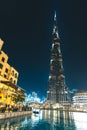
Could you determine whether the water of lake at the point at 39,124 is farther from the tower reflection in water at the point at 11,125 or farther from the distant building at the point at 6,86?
the distant building at the point at 6,86

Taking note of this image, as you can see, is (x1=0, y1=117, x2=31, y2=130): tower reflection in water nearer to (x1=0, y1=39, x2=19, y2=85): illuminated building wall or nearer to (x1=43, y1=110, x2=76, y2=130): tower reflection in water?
(x1=43, y1=110, x2=76, y2=130): tower reflection in water

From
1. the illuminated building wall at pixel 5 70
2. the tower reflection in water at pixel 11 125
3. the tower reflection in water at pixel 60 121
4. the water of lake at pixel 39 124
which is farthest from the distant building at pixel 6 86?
the tower reflection in water at pixel 11 125

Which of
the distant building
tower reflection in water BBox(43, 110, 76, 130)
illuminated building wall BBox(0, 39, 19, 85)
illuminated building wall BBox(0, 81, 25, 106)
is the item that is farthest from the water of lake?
illuminated building wall BBox(0, 39, 19, 85)

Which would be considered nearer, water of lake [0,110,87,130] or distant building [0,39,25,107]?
water of lake [0,110,87,130]

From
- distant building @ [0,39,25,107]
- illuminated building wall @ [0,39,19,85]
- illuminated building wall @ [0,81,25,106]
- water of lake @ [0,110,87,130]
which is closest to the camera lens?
water of lake @ [0,110,87,130]

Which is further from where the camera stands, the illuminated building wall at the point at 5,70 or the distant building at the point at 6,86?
the illuminated building wall at the point at 5,70

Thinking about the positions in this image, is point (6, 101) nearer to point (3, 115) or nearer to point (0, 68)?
point (0, 68)

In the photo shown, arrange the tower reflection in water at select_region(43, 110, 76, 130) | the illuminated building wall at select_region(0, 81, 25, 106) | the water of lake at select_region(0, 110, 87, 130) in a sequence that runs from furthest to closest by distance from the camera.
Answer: the illuminated building wall at select_region(0, 81, 25, 106)
the tower reflection in water at select_region(43, 110, 76, 130)
the water of lake at select_region(0, 110, 87, 130)

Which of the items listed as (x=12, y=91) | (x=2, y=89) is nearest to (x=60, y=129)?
(x=2, y=89)

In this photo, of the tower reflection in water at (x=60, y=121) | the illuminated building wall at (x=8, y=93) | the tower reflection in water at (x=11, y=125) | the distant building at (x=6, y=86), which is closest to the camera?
the tower reflection in water at (x=11, y=125)

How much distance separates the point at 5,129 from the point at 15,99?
190ft

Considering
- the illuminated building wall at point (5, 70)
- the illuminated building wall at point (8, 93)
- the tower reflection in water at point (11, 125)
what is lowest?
the tower reflection in water at point (11, 125)

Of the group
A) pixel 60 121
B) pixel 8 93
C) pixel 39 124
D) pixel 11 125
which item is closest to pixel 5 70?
pixel 8 93

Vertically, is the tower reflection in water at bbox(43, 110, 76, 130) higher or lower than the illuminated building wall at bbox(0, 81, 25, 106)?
lower
